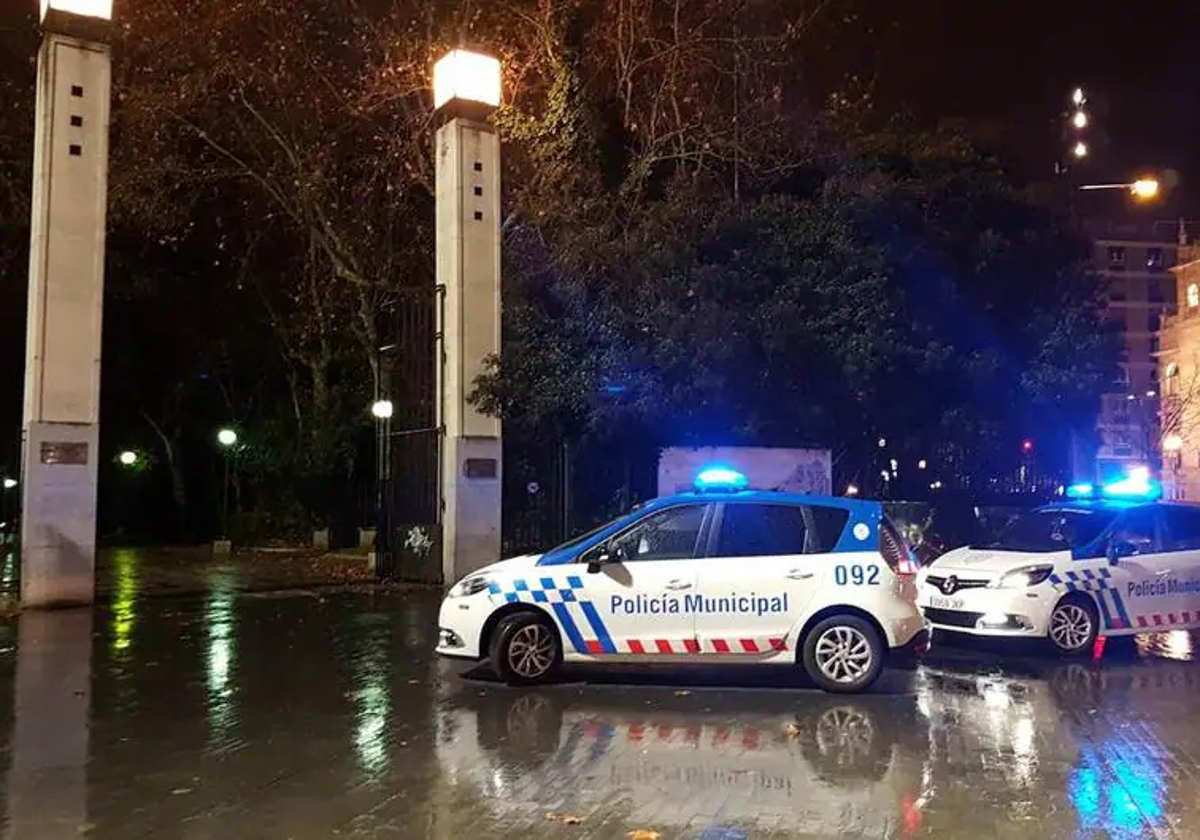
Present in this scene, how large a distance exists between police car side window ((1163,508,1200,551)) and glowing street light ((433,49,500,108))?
1127 centimetres

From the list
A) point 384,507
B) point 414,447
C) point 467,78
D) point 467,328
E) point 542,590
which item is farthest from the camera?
point 384,507

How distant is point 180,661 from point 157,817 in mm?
5016

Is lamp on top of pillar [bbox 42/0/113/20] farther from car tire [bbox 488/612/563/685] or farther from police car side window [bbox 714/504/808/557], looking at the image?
police car side window [bbox 714/504/808/557]

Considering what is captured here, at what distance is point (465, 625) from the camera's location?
9.08 m

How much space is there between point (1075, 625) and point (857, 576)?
332cm

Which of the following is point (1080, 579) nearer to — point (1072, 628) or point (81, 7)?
point (1072, 628)

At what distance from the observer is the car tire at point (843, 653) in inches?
345

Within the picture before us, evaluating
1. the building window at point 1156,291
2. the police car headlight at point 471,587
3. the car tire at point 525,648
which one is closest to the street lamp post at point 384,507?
the police car headlight at point 471,587

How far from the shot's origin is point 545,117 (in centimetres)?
1889

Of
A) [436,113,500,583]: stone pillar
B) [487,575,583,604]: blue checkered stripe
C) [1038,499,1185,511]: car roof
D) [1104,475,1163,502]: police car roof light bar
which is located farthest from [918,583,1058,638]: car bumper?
[436,113,500,583]: stone pillar

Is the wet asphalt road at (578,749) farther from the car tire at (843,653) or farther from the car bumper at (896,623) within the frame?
the car bumper at (896,623)

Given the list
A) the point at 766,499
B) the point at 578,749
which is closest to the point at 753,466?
the point at 766,499

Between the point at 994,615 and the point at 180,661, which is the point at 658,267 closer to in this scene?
the point at 994,615

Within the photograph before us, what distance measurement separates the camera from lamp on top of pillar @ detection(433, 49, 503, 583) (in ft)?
54.5
